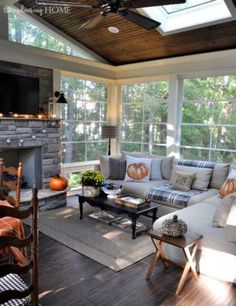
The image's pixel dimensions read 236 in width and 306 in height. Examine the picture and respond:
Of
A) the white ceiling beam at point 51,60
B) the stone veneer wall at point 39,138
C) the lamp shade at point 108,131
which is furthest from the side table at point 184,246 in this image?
the white ceiling beam at point 51,60

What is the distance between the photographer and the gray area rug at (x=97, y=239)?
3052 mm

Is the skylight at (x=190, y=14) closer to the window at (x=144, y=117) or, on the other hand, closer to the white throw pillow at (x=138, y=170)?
the window at (x=144, y=117)

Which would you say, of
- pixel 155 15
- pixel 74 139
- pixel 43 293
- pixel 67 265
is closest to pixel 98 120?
pixel 74 139

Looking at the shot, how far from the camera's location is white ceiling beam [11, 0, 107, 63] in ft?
15.7

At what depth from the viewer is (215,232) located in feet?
9.18

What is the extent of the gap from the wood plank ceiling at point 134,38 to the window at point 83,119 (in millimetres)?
852

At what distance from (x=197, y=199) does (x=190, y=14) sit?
2.87 meters

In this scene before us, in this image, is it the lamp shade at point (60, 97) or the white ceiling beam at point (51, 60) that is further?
the lamp shade at point (60, 97)

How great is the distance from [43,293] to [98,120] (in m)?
4.44

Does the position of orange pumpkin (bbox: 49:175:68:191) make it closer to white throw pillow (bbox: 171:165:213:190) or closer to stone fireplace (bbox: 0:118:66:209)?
stone fireplace (bbox: 0:118:66:209)

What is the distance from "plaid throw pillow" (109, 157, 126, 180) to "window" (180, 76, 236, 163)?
129 cm

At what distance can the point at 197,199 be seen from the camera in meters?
3.95

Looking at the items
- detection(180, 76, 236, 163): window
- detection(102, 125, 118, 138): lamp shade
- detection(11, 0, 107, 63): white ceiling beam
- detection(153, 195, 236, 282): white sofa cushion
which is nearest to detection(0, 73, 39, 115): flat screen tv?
detection(11, 0, 107, 63): white ceiling beam

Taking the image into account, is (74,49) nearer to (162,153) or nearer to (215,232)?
(162,153)
